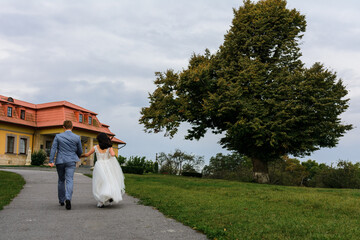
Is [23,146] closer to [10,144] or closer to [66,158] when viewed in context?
[10,144]

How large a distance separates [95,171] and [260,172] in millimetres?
20861

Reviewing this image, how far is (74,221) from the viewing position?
641 cm

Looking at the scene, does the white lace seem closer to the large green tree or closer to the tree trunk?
the large green tree

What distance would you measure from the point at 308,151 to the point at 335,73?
6.39 metres

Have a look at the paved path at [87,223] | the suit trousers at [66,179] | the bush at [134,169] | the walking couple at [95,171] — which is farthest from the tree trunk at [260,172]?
the suit trousers at [66,179]

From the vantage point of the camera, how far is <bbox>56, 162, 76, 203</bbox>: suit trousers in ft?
26.3

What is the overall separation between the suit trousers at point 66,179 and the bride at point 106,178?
1.78 feet

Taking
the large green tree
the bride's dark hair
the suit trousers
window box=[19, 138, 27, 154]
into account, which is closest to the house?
window box=[19, 138, 27, 154]

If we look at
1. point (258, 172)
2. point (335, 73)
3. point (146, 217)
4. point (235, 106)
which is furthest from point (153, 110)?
point (146, 217)

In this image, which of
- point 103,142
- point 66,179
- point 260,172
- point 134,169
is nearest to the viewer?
point 66,179

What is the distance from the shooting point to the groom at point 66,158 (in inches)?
318

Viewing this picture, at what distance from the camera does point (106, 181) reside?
8109mm

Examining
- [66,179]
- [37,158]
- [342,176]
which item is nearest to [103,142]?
[66,179]

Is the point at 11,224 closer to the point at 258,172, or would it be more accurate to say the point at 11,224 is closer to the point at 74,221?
the point at 74,221
